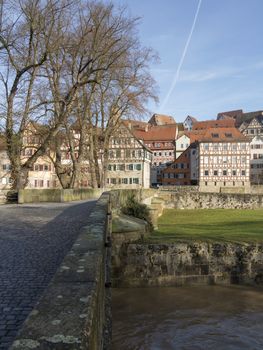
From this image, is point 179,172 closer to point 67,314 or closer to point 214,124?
point 214,124

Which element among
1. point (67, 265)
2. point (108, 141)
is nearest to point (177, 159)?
point (108, 141)

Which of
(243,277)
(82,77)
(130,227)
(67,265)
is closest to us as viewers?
(67,265)

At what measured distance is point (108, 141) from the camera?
34.5 meters

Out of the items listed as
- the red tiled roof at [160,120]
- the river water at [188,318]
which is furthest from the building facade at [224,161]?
the river water at [188,318]

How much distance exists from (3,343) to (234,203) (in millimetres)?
42574

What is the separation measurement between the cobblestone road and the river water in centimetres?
290

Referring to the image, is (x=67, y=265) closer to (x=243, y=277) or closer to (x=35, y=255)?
(x=35, y=255)

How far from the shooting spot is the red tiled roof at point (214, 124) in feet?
340

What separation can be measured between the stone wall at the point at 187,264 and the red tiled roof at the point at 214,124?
8967 cm

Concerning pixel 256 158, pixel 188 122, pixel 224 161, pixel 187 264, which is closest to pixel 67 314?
pixel 187 264

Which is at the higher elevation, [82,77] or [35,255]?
[82,77]

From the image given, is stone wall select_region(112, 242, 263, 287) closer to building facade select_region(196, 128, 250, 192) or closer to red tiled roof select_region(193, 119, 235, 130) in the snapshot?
building facade select_region(196, 128, 250, 192)

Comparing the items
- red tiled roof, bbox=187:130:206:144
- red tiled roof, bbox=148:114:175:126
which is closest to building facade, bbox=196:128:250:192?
red tiled roof, bbox=187:130:206:144

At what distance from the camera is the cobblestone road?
13.6 feet
